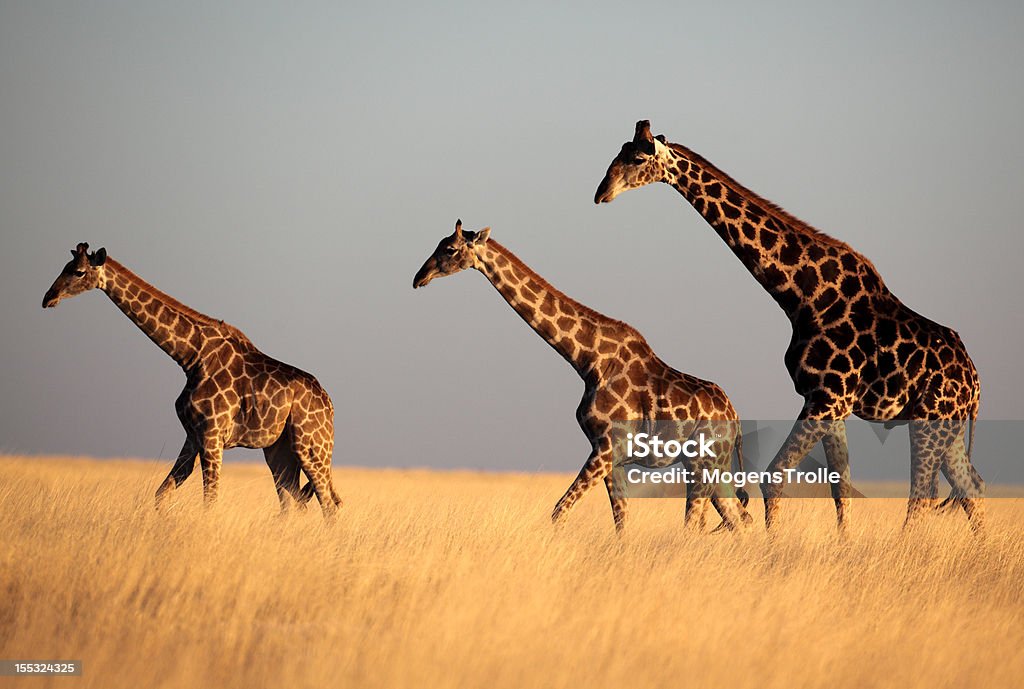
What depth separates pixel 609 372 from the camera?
14.1m

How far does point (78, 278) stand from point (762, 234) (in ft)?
25.7

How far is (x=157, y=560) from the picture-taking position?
1044 centimetres

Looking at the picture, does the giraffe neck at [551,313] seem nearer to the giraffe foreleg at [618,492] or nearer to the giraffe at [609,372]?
the giraffe at [609,372]

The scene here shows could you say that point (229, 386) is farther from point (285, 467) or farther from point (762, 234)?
point (762, 234)

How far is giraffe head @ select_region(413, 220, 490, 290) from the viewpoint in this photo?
1415 centimetres

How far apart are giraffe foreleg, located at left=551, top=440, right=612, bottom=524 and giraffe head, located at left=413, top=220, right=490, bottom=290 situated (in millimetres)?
2450

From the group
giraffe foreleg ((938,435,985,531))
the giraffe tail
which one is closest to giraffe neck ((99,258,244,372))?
the giraffe tail

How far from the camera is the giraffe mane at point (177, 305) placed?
51.1ft

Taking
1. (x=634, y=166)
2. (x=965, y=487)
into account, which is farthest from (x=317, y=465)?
(x=965, y=487)

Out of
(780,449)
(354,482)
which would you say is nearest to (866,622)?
(780,449)

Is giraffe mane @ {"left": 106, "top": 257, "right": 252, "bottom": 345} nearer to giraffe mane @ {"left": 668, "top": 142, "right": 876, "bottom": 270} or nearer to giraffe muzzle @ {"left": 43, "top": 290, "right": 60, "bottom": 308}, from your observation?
giraffe muzzle @ {"left": 43, "top": 290, "right": 60, "bottom": 308}

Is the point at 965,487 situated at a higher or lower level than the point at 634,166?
lower

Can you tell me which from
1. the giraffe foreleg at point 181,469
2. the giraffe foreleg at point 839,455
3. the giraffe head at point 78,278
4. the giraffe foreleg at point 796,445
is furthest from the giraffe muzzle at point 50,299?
the giraffe foreleg at point 839,455

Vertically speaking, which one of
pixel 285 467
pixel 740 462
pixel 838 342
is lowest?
pixel 285 467
